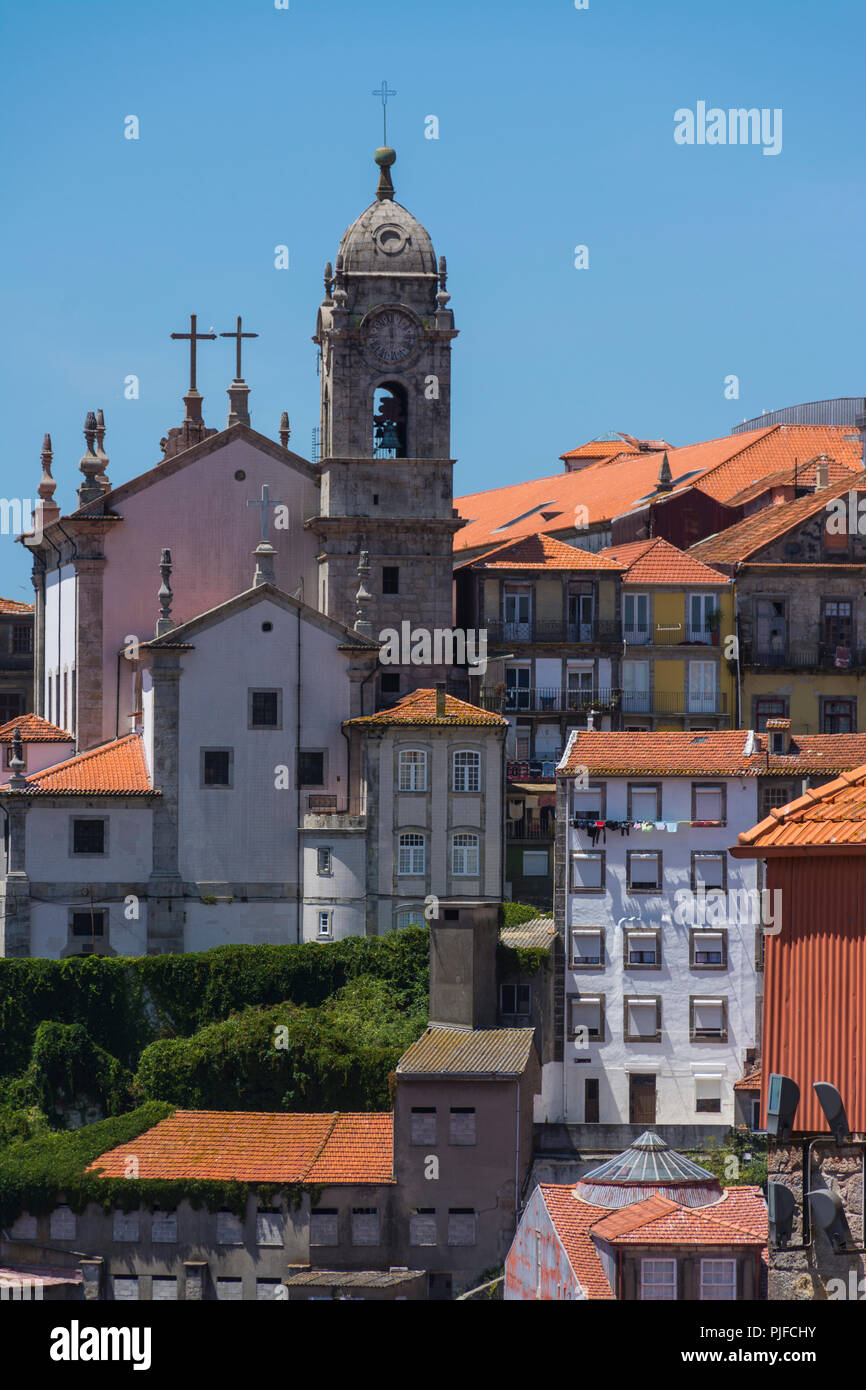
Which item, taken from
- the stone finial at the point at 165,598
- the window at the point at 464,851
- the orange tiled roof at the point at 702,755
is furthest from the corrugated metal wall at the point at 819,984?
the stone finial at the point at 165,598

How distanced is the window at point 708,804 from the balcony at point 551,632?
45.8 feet

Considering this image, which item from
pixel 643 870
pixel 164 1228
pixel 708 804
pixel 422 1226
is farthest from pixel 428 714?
pixel 164 1228

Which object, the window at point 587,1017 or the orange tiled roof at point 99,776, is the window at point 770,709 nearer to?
the window at point 587,1017

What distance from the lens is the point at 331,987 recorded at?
66.3 meters

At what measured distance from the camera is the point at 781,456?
102250 millimetres

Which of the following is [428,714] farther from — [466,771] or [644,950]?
[644,950]

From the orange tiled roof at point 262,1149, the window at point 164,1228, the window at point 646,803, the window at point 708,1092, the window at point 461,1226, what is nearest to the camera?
the window at point 461,1226

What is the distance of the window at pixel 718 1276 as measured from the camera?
4834 cm

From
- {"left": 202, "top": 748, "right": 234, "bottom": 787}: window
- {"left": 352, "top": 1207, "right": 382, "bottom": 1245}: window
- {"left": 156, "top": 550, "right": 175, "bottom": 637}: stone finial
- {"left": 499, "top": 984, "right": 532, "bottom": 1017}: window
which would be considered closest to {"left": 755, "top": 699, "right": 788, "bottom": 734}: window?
{"left": 499, "top": 984, "right": 532, "bottom": 1017}: window

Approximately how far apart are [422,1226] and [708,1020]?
10.7m

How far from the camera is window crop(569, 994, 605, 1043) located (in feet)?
216

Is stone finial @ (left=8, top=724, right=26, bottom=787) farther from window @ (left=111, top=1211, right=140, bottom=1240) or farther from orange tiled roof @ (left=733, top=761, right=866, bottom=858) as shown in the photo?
orange tiled roof @ (left=733, top=761, right=866, bottom=858)
